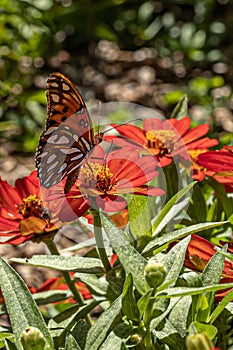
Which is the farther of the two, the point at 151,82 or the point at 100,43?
the point at 100,43

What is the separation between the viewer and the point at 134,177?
0.70 m

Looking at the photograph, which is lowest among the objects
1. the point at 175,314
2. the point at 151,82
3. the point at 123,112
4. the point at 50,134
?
the point at 151,82

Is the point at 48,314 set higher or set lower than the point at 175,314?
lower

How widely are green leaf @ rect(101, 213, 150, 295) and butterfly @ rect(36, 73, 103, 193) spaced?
0.40 ft

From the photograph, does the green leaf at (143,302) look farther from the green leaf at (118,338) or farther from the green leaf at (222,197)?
the green leaf at (222,197)

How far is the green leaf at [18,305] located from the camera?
1.87 feet

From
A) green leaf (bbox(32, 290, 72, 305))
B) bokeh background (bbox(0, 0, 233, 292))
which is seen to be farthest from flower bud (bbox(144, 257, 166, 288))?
bokeh background (bbox(0, 0, 233, 292))

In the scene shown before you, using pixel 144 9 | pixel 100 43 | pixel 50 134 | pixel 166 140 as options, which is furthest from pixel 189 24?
pixel 50 134

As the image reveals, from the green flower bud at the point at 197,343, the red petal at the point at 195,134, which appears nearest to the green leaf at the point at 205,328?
the green flower bud at the point at 197,343

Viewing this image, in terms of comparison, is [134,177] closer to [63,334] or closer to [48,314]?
[63,334]

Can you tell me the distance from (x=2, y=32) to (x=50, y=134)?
1099 millimetres

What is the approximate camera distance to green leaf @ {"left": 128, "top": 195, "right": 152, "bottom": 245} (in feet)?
2.17

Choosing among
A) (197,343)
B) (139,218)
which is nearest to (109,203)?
(139,218)

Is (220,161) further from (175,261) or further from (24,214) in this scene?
(24,214)
